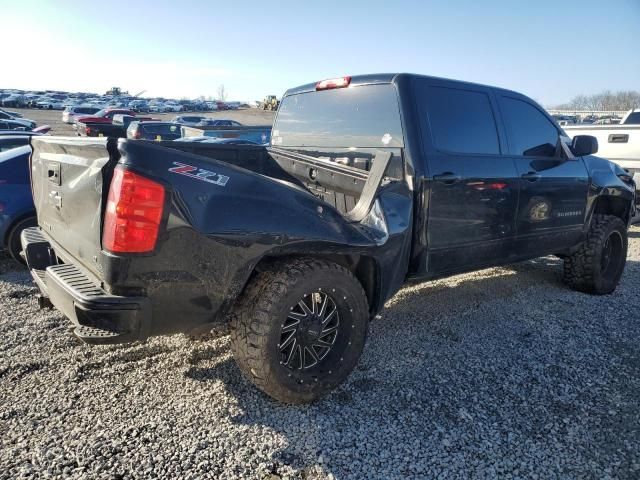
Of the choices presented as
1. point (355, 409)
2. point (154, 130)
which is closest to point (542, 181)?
point (355, 409)

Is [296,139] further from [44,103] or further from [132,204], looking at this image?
[44,103]

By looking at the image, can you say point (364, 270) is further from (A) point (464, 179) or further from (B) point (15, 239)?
(B) point (15, 239)

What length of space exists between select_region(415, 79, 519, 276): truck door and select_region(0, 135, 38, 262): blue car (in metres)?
4.78

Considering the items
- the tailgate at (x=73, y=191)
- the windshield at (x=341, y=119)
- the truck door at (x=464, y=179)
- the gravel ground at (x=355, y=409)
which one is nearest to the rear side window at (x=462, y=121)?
the truck door at (x=464, y=179)

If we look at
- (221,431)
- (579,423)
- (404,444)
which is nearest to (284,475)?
(221,431)

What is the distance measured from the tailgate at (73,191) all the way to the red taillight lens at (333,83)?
2.07 metres

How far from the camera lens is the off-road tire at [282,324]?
8.70ft

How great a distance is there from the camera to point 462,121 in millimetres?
3707

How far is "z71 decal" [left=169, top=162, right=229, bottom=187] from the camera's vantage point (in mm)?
2275

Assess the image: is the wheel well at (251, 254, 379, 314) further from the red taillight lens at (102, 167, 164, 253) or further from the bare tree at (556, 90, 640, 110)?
the bare tree at (556, 90, 640, 110)

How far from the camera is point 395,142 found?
3414 millimetres

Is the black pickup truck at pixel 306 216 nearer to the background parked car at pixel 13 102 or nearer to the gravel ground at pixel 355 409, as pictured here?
the gravel ground at pixel 355 409

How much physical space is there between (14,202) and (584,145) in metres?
6.17

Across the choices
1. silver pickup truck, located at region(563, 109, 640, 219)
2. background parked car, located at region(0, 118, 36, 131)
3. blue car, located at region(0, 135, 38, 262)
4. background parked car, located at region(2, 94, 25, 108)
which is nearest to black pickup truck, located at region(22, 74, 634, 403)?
blue car, located at region(0, 135, 38, 262)
